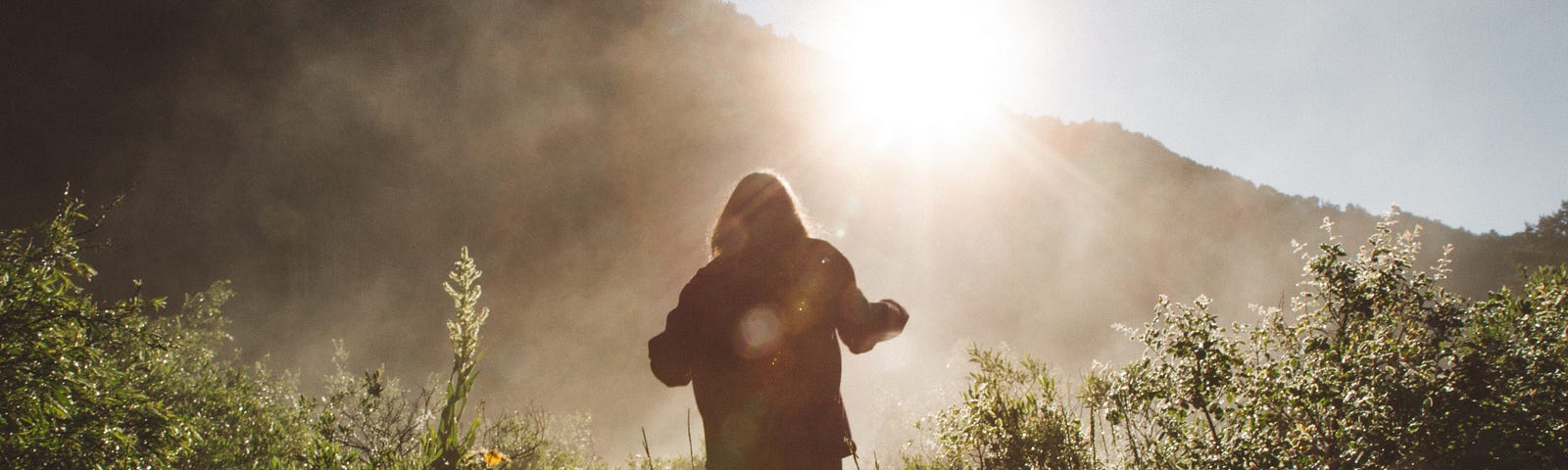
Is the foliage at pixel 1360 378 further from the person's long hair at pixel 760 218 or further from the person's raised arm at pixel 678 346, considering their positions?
the person's raised arm at pixel 678 346

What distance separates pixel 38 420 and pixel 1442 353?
5259 mm

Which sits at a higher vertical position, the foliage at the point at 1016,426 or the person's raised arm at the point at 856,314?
the person's raised arm at the point at 856,314

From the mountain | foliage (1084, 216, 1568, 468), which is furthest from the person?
the mountain

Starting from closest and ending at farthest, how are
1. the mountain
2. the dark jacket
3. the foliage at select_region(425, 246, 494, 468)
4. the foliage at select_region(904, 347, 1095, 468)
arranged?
the foliage at select_region(425, 246, 494, 468) → the dark jacket → the foliage at select_region(904, 347, 1095, 468) → the mountain

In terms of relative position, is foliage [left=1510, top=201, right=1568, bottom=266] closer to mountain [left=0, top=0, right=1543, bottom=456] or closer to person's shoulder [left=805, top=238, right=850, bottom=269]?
mountain [left=0, top=0, right=1543, bottom=456]

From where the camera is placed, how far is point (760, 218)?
224 centimetres

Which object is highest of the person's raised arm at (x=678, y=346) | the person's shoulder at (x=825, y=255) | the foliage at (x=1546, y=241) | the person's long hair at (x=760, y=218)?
the foliage at (x=1546, y=241)

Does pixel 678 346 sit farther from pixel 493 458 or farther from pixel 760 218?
pixel 493 458

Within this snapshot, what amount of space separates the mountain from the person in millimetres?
39849

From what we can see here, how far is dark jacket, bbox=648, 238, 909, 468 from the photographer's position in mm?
1865

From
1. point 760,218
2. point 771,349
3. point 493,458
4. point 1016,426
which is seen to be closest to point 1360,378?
point 1016,426

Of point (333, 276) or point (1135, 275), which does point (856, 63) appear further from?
point (333, 276)

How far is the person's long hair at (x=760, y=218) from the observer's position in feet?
7.29

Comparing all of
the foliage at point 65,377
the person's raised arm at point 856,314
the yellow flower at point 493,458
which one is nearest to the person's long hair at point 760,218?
the person's raised arm at point 856,314
